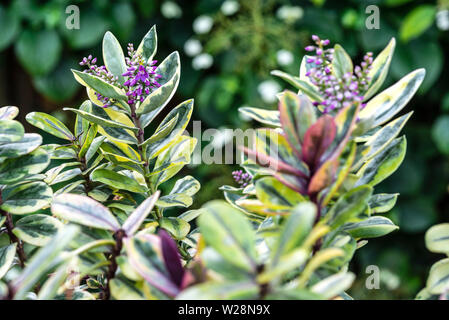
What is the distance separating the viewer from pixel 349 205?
1.07 feet

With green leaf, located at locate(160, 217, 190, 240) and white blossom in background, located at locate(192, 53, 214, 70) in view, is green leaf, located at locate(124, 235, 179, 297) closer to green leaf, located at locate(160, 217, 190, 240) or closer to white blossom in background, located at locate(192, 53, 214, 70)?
green leaf, located at locate(160, 217, 190, 240)

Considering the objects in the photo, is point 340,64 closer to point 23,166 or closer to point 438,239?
point 438,239

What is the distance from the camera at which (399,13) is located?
1965 millimetres

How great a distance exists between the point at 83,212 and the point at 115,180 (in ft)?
0.29

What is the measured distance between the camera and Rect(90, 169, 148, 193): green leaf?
1.40 ft

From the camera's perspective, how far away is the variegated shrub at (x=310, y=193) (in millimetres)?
264

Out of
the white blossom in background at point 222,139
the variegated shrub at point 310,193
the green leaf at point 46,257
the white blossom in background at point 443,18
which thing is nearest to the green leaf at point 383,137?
the variegated shrub at point 310,193

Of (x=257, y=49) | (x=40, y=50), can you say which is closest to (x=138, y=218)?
(x=257, y=49)

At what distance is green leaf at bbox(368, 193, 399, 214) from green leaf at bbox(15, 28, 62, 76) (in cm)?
169

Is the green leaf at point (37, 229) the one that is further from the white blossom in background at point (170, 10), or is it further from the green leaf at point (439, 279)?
the white blossom in background at point (170, 10)

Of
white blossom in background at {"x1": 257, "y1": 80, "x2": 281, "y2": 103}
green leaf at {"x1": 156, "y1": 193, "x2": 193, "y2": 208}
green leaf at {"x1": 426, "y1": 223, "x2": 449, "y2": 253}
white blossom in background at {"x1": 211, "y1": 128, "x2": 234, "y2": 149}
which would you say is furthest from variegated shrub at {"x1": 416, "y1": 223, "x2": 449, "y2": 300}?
white blossom in background at {"x1": 257, "y1": 80, "x2": 281, "y2": 103}

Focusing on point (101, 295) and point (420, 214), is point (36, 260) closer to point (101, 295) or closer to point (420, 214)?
point (101, 295)
